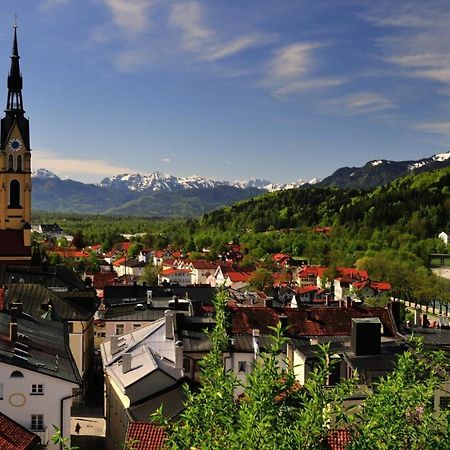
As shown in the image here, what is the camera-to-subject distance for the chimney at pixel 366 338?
102 feet

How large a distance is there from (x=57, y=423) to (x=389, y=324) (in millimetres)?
25357

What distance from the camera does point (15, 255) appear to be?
65625 millimetres

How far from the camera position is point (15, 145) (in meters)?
70.1

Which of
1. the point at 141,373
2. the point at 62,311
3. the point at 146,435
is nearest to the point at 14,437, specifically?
the point at 146,435

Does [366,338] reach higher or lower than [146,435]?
higher

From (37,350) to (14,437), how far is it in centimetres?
620

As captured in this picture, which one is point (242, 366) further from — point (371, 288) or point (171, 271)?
point (171, 271)

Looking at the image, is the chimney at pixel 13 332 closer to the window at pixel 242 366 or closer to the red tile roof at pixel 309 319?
the window at pixel 242 366

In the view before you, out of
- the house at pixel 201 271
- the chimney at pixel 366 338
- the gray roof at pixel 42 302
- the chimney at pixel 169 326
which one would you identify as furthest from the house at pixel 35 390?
the house at pixel 201 271

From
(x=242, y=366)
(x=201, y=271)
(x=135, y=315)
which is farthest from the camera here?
Answer: (x=201, y=271)

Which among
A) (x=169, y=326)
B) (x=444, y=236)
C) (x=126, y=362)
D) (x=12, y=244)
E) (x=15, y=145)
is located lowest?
(x=126, y=362)

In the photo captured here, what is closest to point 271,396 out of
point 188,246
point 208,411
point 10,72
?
point 208,411

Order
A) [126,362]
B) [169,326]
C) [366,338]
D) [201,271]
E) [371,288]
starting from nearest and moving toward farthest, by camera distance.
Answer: [126,362], [366,338], [169,326], [371,288], [201,271]

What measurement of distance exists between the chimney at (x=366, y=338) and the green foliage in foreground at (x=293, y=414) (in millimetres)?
18728
